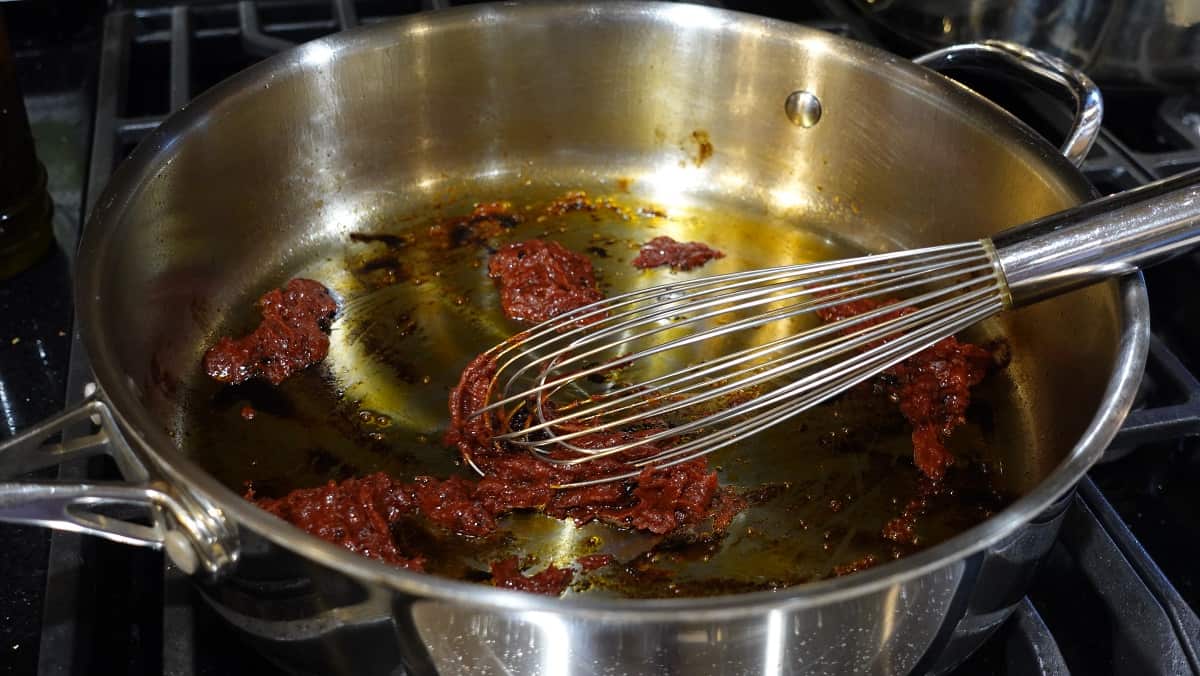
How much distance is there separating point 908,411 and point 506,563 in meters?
0.57

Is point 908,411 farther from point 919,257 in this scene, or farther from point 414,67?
point 414,67

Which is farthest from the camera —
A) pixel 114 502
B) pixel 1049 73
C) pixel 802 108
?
pixel 802 108

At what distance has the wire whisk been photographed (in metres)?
1.21

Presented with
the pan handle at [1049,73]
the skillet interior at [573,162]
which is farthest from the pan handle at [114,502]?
the pan handle at [1049,73]

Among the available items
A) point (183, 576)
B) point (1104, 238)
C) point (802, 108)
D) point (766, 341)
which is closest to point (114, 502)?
point (183, 576)

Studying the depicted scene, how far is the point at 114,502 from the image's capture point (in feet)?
2.98

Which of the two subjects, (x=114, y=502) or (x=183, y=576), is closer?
(x=114, y=502)

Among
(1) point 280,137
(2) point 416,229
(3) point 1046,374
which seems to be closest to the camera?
(3) point 1046,374

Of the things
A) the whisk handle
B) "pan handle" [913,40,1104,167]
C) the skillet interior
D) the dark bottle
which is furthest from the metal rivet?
the dark bottle

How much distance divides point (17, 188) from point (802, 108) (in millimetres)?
1168

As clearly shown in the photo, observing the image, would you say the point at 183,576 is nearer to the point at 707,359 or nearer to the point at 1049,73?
the point at 707,359

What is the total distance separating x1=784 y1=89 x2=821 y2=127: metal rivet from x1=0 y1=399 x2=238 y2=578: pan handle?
1.15 metres

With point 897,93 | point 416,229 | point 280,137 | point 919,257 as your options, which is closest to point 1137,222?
point 919,257

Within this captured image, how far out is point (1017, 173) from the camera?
150 centimetres
